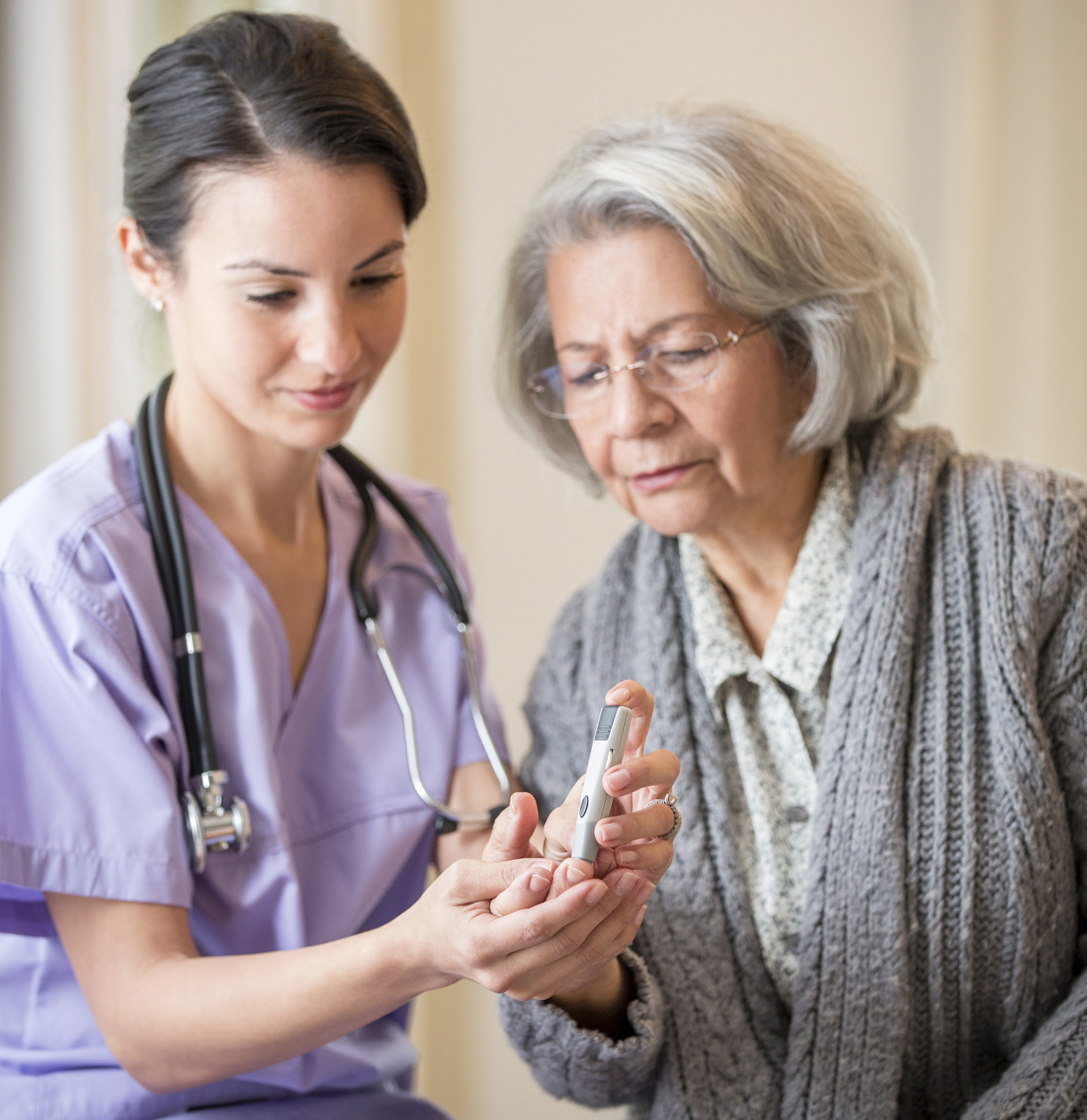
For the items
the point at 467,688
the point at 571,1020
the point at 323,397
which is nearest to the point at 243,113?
the point at 323,397

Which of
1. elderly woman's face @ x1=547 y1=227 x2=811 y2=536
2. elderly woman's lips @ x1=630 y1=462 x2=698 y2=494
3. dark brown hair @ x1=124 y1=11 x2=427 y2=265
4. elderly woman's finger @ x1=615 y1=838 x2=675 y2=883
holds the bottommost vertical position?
elderly woman's finger @ x1=615 y1=838 x2=675 y2=883

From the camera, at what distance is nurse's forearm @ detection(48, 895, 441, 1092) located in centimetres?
114

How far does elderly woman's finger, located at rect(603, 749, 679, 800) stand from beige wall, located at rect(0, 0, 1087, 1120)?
3.28 ft

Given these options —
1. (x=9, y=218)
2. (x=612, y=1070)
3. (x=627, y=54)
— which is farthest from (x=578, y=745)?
(x=627, y=54)

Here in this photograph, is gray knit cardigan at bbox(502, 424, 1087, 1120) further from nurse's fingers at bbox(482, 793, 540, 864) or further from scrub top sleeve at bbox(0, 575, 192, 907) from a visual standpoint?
scrub top sleeve at bbox(0, 575, 192, 907)

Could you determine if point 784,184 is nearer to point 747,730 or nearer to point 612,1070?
point 747,730

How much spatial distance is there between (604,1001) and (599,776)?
443mm

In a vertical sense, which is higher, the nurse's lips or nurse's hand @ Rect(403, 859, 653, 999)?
the nurse's lips

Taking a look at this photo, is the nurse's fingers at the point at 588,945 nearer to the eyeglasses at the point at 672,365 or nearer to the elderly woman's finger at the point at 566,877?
the elderly woman's finger at the point at 566,877

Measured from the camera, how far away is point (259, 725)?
1.38 m

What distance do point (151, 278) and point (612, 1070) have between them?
1085 mm

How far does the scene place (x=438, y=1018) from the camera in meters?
2.59

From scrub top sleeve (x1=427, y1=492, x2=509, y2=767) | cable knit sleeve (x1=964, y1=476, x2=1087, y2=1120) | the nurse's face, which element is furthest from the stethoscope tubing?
cable knit sleeve (x1=964, y1=476, x2=1087, y2=1120)

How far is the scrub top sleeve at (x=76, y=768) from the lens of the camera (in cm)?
121
